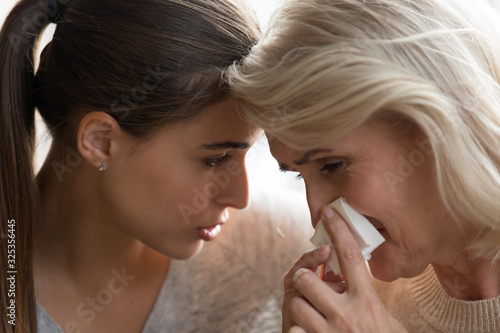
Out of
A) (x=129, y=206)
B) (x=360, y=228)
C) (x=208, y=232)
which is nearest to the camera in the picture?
(x=360, y=228)

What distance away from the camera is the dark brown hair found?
1.46 metres

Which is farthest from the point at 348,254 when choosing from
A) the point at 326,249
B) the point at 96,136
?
the point at 96,136

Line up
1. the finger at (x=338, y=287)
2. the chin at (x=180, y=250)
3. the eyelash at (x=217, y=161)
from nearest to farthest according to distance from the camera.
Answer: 1. the finger at (x=338, y=287)
2. the eyelash at (x=217, y=161)
3. the chin at (x=180, y=250)

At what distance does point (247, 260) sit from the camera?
186 cm

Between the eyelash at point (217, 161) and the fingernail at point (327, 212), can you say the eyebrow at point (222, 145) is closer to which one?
the eyelash at point (217, 161)

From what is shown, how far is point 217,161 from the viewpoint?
5.15ft

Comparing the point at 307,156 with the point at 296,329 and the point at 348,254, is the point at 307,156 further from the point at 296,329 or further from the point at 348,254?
the point at 296,329

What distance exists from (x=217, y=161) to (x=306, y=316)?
0.47m

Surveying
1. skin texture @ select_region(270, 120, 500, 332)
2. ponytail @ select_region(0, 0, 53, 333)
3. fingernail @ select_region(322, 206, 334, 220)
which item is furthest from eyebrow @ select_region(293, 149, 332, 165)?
ponytail @ select_region(0, 0, 53, 333)

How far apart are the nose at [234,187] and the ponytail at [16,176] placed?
1.53ft

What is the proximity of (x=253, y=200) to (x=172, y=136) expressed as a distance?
0.49 metres

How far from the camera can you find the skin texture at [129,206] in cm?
153

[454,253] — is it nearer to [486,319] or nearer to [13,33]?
[486,319]

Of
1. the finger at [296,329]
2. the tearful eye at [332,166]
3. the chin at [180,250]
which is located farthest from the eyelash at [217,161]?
the finger at [296,329]
